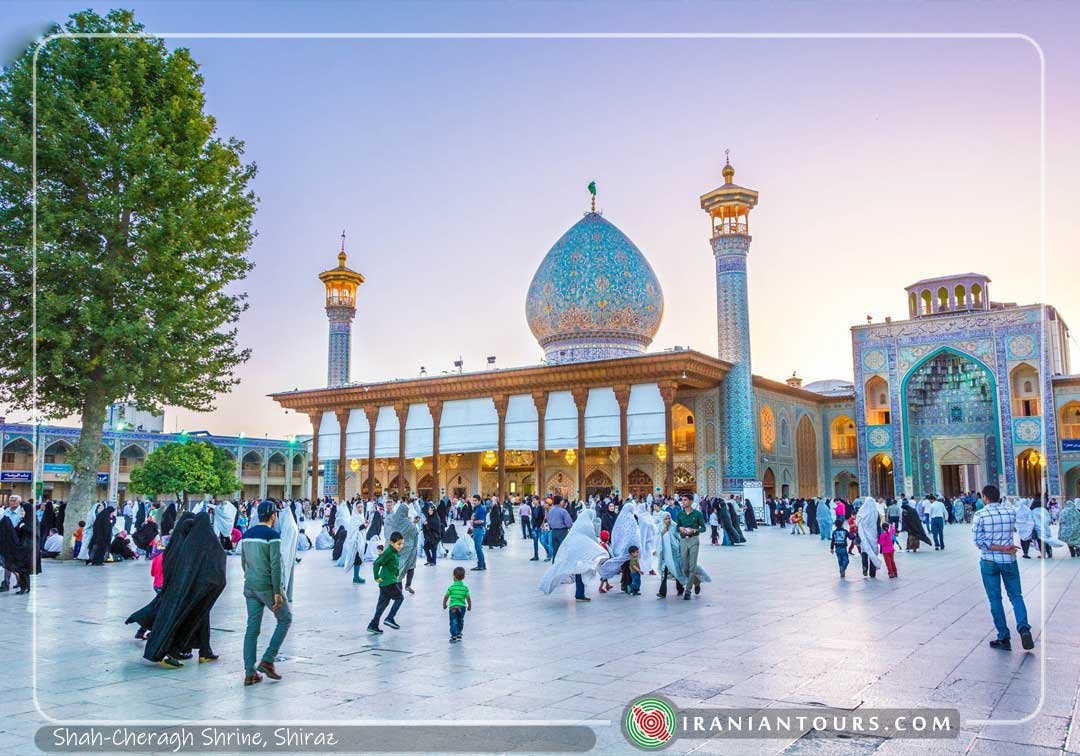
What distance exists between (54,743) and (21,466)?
1816 inches

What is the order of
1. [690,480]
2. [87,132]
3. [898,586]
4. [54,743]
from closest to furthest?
[54,743] → [898,586] → [87,132] → [690,480]

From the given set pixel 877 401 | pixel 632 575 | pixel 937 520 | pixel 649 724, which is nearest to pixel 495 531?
pixel 937 520

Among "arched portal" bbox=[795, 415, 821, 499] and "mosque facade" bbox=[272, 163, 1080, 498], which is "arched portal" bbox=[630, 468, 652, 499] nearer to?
"mosque facade" bbox=[272, 163, 1080, 498]

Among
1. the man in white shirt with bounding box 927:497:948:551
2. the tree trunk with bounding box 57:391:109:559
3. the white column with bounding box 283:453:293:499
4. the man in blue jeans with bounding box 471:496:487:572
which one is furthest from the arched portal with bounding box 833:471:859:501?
the white column with bounding box 283:453:293:499

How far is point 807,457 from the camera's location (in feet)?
113

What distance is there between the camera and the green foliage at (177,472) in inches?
1693

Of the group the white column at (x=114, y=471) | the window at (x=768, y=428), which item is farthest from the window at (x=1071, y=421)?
the white column at (x=114, y=471)

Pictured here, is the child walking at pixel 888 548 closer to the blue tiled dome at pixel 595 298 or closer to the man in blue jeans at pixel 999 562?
the man in blue jeans at pixel 999 562

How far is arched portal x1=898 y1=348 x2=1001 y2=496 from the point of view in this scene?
31891 millimetres

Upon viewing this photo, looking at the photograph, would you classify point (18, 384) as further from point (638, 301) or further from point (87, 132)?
point (638, 301)

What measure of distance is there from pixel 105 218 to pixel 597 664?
11.2 m

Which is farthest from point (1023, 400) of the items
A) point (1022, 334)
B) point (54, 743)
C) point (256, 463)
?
point (256, 463)

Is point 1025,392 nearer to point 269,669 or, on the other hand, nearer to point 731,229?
point 731,229

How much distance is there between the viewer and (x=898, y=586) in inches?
381
